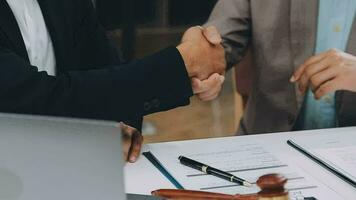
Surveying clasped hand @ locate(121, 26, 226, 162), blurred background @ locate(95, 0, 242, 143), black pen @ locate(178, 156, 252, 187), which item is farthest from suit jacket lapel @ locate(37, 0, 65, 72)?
blurred background @ locate(95, 0, 242, 143)

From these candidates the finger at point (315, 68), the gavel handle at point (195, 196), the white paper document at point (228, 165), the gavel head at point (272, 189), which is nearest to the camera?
the gavel head at point (272, 189)

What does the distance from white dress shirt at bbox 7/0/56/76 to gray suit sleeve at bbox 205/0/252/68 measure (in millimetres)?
595

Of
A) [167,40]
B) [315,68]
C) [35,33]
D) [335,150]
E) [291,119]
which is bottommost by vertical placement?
[167,40]

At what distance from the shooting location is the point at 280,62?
6.07 feet

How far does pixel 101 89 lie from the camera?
129cm

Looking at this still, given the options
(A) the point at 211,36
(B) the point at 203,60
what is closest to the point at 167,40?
(A) the point at 211,36

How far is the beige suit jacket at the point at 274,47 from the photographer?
1.81m

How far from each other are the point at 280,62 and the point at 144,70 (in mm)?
669

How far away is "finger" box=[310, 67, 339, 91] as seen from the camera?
5.06ft

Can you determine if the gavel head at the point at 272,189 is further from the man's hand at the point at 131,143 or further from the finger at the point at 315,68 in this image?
the finger at the point at 315,68

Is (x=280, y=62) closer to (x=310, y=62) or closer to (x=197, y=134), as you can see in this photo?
(x=310, y=62)

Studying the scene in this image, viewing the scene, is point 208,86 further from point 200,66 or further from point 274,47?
point 274,47

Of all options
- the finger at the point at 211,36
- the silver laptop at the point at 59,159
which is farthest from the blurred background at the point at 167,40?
the silver laptop at the point at 59,159

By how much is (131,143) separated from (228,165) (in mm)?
225
